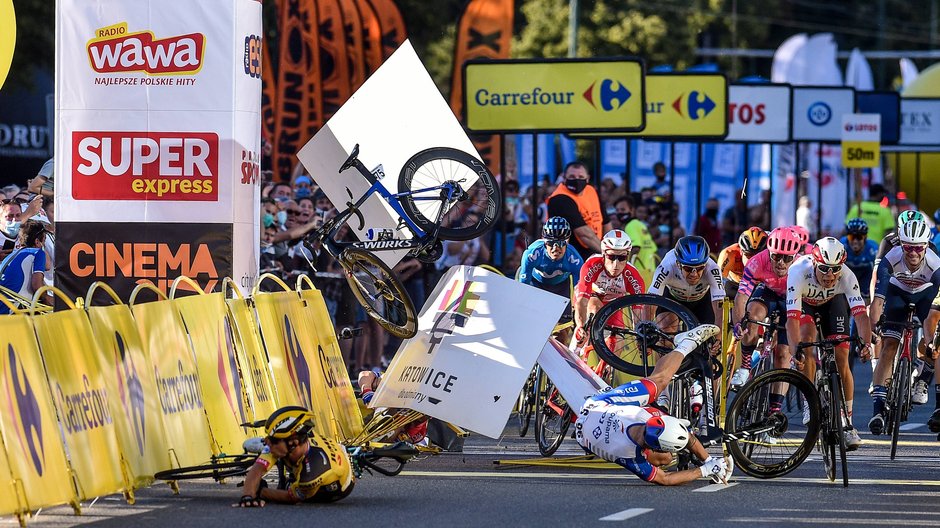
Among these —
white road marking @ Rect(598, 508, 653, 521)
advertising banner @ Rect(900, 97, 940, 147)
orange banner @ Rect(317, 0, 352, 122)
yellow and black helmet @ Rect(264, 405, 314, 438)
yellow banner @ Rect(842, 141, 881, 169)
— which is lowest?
white road marking @ Rect(598, 508, 653, 521)

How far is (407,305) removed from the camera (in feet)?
41.2

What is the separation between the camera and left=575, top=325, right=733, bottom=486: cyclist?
1121cm

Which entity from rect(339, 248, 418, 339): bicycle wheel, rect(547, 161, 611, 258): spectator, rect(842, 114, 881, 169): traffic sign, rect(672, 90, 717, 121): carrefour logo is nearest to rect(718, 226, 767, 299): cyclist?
rect(547, 161, 611, 258): spectator

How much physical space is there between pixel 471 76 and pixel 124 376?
35.8 ft

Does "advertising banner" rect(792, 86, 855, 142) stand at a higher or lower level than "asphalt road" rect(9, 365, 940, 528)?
higher

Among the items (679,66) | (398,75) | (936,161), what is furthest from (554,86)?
(679,66)

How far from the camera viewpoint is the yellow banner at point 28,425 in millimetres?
9086

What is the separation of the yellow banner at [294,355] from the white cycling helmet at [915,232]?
192 inches

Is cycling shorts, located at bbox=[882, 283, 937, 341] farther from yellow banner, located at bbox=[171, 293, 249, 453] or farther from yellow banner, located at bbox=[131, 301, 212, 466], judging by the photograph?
yellow banner, located at bbox=[131, 301, 212, 466]

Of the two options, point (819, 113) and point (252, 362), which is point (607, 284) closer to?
point (252, 362)

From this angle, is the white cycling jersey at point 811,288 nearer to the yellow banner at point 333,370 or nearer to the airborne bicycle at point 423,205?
the airborne bicycle at point 423,205

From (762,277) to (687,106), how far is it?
10788 millimetres

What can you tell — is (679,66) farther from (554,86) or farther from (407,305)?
(407,305)

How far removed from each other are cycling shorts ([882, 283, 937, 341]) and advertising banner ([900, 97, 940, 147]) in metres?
21.1
